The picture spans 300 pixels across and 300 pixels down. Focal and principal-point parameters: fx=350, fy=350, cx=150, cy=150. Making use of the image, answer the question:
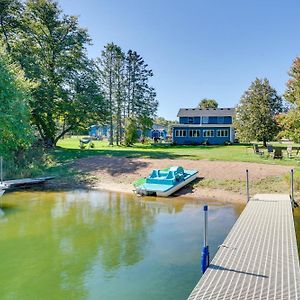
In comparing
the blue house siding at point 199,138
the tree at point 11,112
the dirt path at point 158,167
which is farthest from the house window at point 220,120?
the tree at point 11,112

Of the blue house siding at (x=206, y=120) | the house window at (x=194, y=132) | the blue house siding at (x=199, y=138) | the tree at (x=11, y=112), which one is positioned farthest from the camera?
the blue house siding at (x=206, y=120)

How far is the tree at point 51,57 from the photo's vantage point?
29.3 m

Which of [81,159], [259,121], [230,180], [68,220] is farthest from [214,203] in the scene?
[259,121]

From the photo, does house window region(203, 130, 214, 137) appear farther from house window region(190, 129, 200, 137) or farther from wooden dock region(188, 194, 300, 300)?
wooden dock region(188, 194, 300, 300)

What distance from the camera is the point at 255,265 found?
252 inches

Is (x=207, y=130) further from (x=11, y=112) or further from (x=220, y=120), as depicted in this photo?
(x=11, y=112)

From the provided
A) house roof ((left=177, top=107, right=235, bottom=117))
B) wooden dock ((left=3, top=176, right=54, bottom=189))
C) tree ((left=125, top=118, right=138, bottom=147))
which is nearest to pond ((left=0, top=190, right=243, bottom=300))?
wooden dock ((left=3, top=176, right=54, bottom=189))

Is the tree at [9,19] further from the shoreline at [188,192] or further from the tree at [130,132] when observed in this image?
the tree at [130,132]

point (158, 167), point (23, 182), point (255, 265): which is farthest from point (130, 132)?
point (255, 265)

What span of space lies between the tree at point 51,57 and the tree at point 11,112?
26.9 feet

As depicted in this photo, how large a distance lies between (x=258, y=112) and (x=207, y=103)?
45.6 m

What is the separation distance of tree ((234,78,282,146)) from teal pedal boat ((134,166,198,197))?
19.4 meters

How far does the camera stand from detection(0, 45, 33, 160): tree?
1930cm

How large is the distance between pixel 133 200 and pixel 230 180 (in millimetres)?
5168
